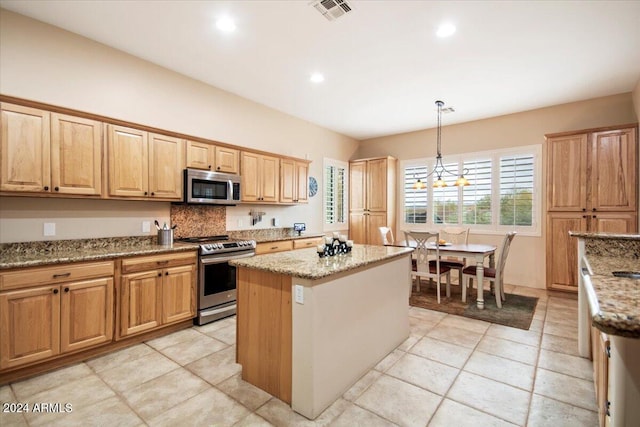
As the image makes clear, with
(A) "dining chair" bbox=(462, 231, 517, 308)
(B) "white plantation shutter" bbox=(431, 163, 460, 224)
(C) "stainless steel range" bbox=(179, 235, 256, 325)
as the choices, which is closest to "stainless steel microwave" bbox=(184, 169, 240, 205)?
(C) "stainless steel range" bbox=(179, 235, 256, 325)

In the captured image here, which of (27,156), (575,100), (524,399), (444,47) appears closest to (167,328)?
(27,156)

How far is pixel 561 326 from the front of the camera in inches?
132

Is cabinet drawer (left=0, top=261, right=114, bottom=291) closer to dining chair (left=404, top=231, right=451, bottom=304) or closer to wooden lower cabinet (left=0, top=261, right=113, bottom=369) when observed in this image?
wooden lower cabinet (left=0, top=261, right=113, bottom=369)

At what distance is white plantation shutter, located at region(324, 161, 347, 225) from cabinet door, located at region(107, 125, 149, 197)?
3579 millimetres

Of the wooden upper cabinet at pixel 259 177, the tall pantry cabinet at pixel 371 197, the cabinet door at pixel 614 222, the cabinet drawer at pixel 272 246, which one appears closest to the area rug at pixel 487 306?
the cabinet door at pixel 614 222

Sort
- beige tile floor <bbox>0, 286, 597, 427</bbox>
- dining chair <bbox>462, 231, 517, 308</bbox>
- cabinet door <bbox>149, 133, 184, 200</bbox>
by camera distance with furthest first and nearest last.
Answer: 1. dining chair <bbox>462, 231, 517, 308</bbox>
2. cabinet door <bbox>149, 133, 184, 200</bbox>
3. beige tile floor <bbox>0, 286, 597, 427</bbox>

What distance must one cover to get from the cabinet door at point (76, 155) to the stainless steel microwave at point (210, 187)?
0.88 meters

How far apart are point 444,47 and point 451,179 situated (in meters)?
3.16

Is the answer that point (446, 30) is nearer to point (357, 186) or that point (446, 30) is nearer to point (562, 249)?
point (562, 249)

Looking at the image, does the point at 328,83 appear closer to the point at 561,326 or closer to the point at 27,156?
the point at 27,156

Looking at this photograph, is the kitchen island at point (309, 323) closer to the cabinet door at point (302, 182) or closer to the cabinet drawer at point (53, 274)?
the cabinet drawer at point (53, 274)

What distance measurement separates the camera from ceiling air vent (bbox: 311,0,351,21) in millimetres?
2488

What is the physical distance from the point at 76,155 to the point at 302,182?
3.15m

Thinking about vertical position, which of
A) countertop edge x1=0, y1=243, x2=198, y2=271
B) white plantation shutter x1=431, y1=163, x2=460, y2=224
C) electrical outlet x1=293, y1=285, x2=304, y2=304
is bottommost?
electrical outlet x1=293, y1=285, x2=304, y2=304
